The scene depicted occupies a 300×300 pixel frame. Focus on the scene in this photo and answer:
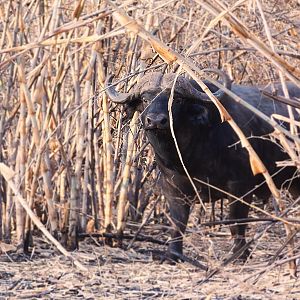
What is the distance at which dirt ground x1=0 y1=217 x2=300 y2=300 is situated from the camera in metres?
4.73

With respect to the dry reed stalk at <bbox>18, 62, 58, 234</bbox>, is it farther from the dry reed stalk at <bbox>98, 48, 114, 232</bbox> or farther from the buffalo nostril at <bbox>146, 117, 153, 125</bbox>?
the buffalo nostril at <bbox>146, 117, 153, 125</bbox>

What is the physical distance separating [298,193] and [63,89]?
2174 millimetres

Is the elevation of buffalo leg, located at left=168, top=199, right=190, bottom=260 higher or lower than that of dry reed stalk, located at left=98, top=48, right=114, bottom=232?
lower

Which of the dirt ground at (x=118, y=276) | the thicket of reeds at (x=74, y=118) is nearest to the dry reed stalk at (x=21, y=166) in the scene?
the thicket of reeds at (x=74, y=118)

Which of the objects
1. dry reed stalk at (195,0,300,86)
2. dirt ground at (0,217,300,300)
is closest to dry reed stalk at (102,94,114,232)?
dirt ground at (0,217,300,300)

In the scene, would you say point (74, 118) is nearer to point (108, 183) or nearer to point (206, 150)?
point (108, 183)

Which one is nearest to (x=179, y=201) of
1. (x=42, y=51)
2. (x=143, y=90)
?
(x=143, y=90)

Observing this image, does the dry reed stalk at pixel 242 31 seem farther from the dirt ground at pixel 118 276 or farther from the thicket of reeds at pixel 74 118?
the thicket of reeds at pixel 74 118

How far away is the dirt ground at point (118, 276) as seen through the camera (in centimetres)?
473

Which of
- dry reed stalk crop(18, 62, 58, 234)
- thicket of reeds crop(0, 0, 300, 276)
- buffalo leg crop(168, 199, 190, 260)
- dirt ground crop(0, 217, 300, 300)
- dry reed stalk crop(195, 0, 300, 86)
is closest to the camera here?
dry reed stalk crop(195, 0, 300, 86)

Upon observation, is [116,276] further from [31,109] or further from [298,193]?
[298,193]

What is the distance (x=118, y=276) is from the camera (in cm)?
585

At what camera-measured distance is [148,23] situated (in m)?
6.65

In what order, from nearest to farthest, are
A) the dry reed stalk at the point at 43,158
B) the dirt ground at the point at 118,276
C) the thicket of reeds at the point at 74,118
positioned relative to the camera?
the dirt ground at the point at 118,276
the dry reed stalk at the point at 43,158
the thicket of reeds at the point at 74,118
